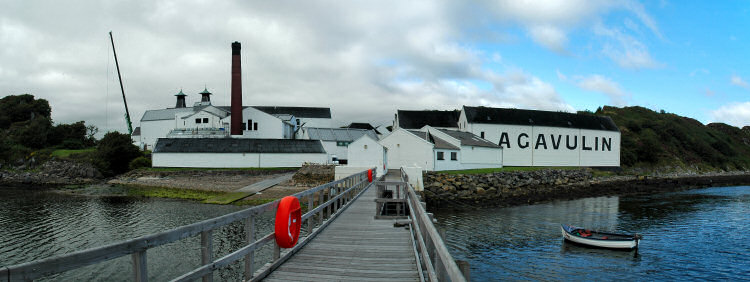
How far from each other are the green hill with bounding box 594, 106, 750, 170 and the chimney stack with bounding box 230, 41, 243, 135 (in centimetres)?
6552

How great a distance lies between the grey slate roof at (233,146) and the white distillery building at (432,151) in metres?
11.9

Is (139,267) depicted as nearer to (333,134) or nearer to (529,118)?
(333,134)

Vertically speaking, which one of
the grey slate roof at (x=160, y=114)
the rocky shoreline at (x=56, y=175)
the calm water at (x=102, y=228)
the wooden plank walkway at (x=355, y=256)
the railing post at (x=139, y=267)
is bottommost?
the calm water at (x=102, y=228)

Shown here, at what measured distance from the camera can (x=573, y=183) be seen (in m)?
55.4

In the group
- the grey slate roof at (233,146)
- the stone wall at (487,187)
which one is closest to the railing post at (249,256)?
the stone wall at (487,187)

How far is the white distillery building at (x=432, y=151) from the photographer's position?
1737 inches

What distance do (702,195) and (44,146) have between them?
8932cm

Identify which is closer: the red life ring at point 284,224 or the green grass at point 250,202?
the red life ring at point 284,224

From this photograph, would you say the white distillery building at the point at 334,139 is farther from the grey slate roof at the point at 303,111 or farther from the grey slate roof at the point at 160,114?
the grey slate roof at the point at 160,114

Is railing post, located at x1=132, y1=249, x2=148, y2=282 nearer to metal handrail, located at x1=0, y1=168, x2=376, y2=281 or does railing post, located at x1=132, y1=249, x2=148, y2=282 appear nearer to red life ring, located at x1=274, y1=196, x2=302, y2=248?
metal handrail, located at x1=0, y1=168, x2=376, y2=281

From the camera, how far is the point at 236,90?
195 feet

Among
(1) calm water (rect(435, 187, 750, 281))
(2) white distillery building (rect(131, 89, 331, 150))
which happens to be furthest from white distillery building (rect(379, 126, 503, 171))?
(2) white distillery building (rect(131, 89, 331, 150))

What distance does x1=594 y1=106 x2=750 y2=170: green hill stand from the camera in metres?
83.4

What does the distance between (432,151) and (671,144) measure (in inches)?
3216
